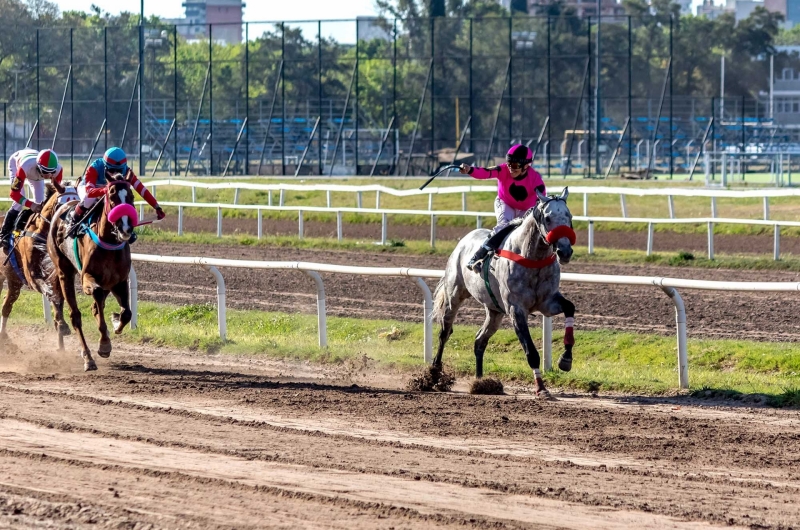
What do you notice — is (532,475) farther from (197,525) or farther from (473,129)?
(473,129)

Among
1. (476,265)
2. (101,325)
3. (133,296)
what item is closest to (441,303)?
(476,265)

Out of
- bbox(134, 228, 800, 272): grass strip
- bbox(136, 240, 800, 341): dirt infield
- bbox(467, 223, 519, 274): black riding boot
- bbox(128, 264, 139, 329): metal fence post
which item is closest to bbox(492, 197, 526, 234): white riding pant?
bbox(467, 223, 519, 274): black riding boot

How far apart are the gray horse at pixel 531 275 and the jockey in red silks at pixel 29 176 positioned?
4410 millimetres

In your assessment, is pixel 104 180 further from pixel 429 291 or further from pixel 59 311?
pixel 429 291

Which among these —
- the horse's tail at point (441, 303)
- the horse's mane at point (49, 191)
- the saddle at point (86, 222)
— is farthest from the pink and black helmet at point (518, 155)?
the horse's mane at point (49, 191)

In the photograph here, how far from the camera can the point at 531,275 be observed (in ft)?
33.2

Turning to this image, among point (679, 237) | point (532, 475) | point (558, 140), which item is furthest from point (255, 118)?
point (532, 475)

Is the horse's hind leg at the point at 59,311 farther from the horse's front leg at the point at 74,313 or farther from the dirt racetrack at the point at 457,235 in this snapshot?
the dirt racetrack at the point at 457,235

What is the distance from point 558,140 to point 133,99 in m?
15.2

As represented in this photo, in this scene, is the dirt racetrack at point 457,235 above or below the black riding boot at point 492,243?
below

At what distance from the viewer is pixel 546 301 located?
1016 cm

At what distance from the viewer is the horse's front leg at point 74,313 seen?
11633 mm

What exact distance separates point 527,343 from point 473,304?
513 centimetres

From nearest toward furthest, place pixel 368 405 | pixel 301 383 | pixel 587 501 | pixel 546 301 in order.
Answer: pixel 587 501, pixel 368 405, pixel 546 301, pixel 301 383
